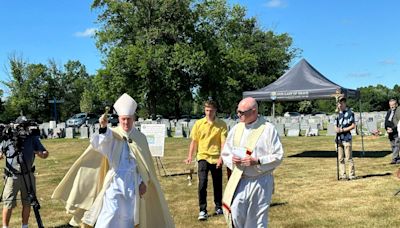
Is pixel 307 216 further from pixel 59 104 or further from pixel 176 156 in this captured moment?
pixel 59 104

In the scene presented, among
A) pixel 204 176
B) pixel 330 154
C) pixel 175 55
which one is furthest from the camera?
pixel 175 55

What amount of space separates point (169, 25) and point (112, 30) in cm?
586

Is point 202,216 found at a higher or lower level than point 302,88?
lower

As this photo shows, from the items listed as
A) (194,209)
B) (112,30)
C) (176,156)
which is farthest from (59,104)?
(194,209)

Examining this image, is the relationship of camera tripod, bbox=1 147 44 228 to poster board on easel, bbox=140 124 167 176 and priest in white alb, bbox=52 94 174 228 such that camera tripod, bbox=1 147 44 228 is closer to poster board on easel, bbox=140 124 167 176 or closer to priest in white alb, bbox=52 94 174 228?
priest in white alb, bbox=52 94 174 228

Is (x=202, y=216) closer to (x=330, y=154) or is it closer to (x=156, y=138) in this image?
(x=156, y=138)

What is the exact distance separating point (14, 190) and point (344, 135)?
792 centimetres

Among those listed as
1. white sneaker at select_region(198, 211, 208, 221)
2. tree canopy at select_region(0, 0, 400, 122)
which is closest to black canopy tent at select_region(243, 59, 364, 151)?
white sneaker at select_region(198, 211, 208, 221)

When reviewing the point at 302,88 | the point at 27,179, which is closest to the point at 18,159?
the point at 27,179

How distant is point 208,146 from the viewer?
8125 mm

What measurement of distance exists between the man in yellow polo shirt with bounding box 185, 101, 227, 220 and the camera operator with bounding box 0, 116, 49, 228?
2.57 m

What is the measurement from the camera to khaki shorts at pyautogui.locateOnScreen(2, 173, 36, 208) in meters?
7.02

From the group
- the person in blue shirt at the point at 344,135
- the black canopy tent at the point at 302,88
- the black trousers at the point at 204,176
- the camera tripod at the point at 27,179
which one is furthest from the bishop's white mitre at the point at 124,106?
the black canopy tent at the point at 302,88

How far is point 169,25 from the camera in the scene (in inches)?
1689
